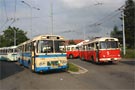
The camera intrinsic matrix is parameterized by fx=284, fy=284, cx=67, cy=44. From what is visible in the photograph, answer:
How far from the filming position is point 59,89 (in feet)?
42.4

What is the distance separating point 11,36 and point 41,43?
265 ft

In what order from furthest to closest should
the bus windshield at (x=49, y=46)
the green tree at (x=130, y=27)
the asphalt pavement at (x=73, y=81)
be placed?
the green tree at (x=130, y=27) → the bus windshield at (x=49, y=46) → the asphalt pavement at (x=73, y=81)

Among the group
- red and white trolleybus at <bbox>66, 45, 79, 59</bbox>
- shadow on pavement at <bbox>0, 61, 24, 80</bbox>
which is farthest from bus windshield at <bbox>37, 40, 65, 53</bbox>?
red and white trolleybus at <bbox>66, 45, 79, 59</bbox>

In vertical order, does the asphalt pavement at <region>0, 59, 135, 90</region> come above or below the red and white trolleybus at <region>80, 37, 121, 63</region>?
below

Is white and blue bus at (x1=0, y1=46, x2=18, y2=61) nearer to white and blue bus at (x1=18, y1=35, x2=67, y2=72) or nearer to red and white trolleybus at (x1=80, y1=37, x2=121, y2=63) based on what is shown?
red and white trolleybus at (x1=80, y1=37, x2=121, y2=63)

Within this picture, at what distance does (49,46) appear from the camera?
20.0m

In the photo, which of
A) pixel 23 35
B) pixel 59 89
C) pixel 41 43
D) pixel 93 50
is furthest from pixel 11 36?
pixel 59 89

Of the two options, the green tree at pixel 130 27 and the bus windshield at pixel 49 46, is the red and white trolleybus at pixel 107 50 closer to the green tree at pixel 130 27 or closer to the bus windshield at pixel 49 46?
the bus windshield at pixel 49 46

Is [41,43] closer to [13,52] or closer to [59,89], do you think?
[59,89]

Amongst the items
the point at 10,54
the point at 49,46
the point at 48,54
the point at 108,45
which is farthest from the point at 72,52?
the point at 48,54

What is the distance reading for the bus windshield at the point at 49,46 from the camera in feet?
65.2

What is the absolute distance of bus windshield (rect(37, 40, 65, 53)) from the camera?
1987 centimetres

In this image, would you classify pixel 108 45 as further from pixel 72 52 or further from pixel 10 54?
pixel 72 52

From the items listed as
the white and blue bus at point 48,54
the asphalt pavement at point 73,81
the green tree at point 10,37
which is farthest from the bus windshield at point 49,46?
the green tree at point 10,37
